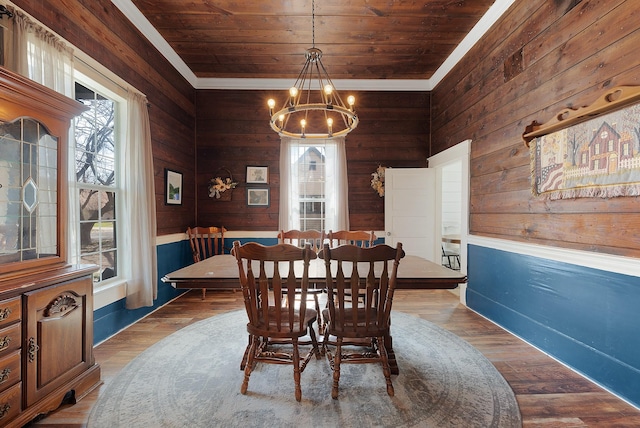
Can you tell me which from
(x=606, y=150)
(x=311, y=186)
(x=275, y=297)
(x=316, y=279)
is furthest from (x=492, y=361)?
(x=311, y=186)

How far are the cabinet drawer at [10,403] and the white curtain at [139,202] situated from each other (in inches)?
59.2

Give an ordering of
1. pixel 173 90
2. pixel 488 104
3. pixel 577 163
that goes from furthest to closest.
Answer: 1. pixel 173 90
2. pixel 488 104
3. pixel 577 163

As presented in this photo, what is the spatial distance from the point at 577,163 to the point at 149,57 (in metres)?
4.33

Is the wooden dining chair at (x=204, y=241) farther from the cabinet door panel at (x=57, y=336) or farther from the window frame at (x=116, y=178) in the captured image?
the cabinet door panel at (x=57, y=336)

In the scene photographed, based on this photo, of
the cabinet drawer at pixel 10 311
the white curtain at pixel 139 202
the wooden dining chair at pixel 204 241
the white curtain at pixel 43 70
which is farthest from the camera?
the wooden dining chair at pixel 204 241

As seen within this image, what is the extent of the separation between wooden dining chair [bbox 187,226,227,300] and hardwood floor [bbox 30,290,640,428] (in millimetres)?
649

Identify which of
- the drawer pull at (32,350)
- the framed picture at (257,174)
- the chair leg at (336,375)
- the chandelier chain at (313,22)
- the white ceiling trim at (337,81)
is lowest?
the chair leg at (336,375)

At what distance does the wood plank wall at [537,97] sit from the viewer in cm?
191

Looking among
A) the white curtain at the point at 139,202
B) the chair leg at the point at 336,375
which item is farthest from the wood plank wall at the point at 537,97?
the white curtain at the point at 139,202

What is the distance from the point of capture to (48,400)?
1648 mm

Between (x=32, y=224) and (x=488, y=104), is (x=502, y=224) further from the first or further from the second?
(x=32, y=224)

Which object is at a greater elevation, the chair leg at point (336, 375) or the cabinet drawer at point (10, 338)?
the cabinet drawer at point (10, 338)

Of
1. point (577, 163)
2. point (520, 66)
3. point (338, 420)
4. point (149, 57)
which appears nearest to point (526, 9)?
point (520, 66)

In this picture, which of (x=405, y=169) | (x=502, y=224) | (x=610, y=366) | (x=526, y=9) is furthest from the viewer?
(x=405, y=169)
